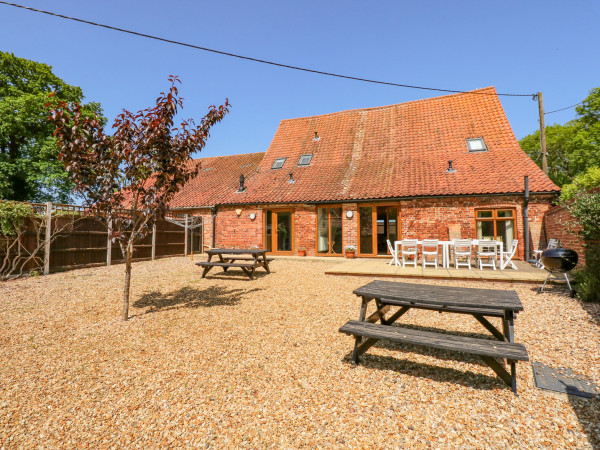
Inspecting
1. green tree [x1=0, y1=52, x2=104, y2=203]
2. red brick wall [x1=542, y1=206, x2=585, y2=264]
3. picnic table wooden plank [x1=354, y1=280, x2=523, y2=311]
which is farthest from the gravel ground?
green tree [x1=0, y1=52, x2=104, y2=203]

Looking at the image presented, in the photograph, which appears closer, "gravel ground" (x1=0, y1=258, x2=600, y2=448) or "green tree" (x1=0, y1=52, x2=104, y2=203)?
"gravel ground" (x1=0, y1=258, x2=600, y2=448)

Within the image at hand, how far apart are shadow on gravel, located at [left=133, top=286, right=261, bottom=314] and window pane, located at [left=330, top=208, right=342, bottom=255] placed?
6798 mm

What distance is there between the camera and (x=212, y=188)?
1719 cm

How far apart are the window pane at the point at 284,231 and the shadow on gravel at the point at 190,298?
22.9 ft

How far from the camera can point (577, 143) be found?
25.4 meters

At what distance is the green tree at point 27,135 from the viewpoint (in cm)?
1803

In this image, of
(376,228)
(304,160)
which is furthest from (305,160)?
(376,228)

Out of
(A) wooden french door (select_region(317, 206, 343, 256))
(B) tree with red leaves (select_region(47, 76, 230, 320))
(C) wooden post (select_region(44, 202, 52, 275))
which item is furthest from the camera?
(A) wooden french door (select_region(317, 206, 343, 256))

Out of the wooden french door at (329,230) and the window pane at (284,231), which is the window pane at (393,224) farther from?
the window pane at (284,231)

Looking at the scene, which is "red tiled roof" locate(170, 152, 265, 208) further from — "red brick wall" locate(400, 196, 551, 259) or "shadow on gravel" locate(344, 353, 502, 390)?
"shadow on gravel" locate(344, 353, 502, 390)

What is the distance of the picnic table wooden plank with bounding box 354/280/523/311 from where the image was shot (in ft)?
9.57

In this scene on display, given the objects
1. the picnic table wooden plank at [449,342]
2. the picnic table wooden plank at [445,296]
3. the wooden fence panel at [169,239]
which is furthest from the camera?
the wooden fence panel at [169,239]

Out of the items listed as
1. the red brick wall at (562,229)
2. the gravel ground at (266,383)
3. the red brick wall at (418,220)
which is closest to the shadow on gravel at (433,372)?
the gravel ground at (266,383)

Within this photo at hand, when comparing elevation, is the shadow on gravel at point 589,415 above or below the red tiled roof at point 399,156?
below
